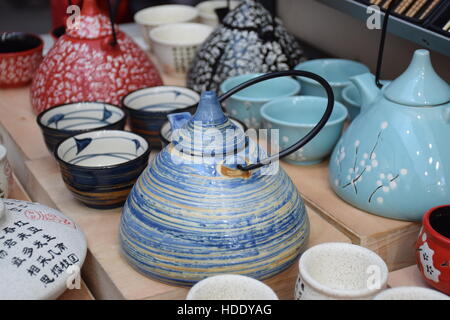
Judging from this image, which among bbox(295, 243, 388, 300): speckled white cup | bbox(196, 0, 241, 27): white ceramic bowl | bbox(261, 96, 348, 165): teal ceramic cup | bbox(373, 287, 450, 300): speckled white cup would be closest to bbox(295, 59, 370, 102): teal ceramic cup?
bbox(261, 96, 348, 165): teal ceramic cup

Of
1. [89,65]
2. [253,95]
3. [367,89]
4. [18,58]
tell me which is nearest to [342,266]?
[367,89]

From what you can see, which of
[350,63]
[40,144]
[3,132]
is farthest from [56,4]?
[350,63]

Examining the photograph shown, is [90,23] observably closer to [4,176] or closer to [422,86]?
[4,176]

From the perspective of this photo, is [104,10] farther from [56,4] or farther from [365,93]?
[56,4]

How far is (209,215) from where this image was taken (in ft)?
3.19

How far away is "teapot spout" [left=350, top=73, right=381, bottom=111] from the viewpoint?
122 cm

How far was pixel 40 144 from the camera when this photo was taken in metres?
1.52

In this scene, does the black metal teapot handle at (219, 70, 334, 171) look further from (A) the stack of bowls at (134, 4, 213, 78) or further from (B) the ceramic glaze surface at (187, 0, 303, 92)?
(A) the stack of bowls at (134, 4, 213, 78)

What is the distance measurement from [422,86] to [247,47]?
554mm

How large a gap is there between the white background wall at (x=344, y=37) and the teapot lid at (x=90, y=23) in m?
0.70

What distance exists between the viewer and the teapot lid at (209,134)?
98cm

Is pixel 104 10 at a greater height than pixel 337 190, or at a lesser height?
greater

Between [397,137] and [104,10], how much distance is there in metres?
0.83
